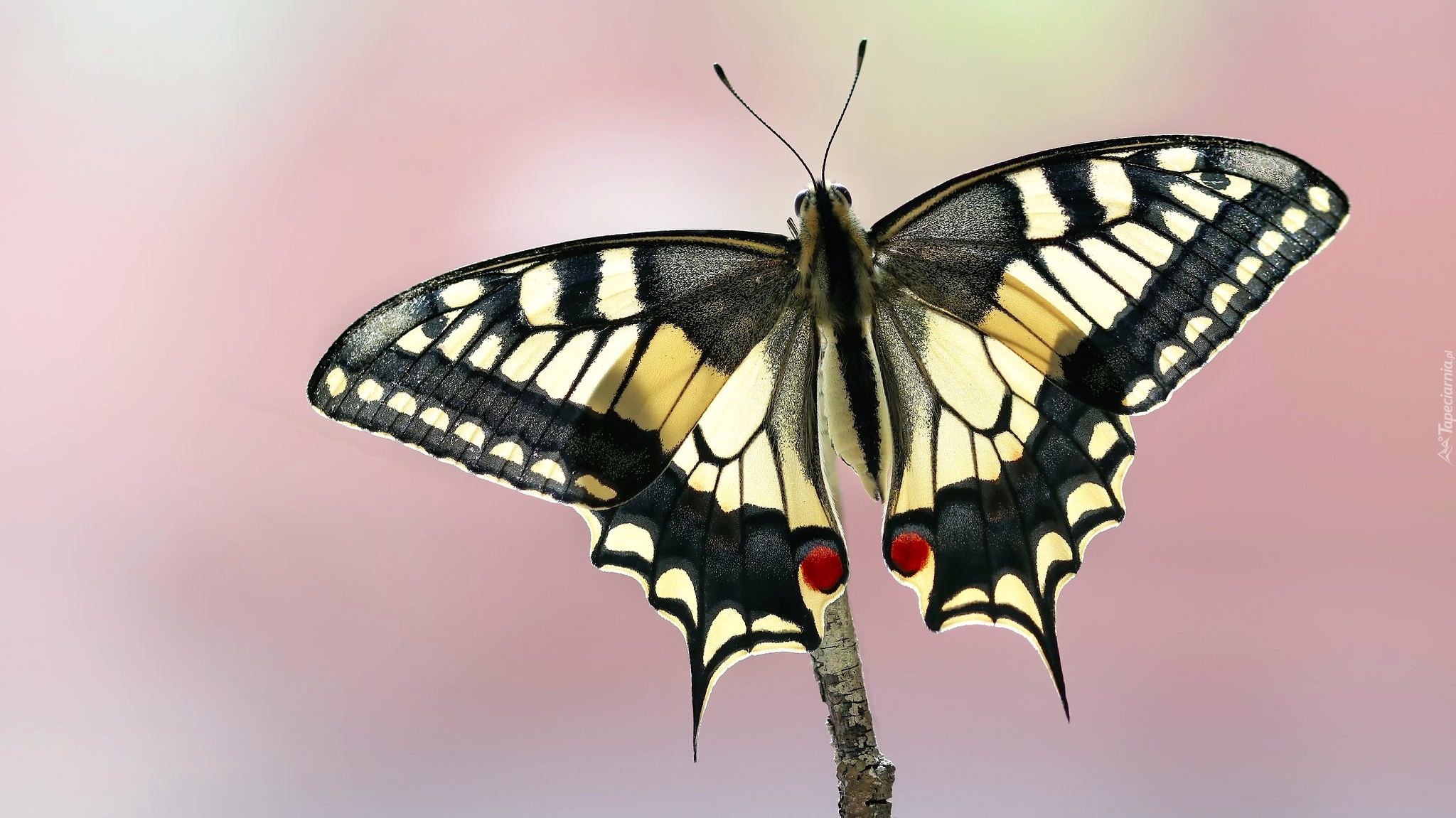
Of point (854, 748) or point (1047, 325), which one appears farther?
point (1047, 325)

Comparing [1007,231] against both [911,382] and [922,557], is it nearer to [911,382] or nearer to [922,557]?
[911,382]

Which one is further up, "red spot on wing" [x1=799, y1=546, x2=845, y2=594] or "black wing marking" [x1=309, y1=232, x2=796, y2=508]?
"black wing marking" [x1=309, y1=232, x2=796, y2=508]

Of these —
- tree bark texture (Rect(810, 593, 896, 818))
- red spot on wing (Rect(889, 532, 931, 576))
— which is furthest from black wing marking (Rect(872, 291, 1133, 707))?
tree bark texture (Rect(810, 593, 896, 818))

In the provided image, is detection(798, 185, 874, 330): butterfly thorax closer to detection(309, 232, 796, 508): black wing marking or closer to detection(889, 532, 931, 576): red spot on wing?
detection(309, 232, 796, 508): black wing marking

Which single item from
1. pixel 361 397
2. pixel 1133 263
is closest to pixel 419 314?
pixel 361 397

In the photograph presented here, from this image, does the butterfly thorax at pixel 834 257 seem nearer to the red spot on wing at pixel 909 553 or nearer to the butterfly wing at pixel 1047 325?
the butterfly wing at pixel 1047 325

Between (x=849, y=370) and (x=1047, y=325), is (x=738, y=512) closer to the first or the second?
(x=849, y=370)

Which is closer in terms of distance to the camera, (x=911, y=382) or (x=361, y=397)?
(x=361, y=397)

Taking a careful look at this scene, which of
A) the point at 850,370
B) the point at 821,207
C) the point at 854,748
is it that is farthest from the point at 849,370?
the point at 854,748
